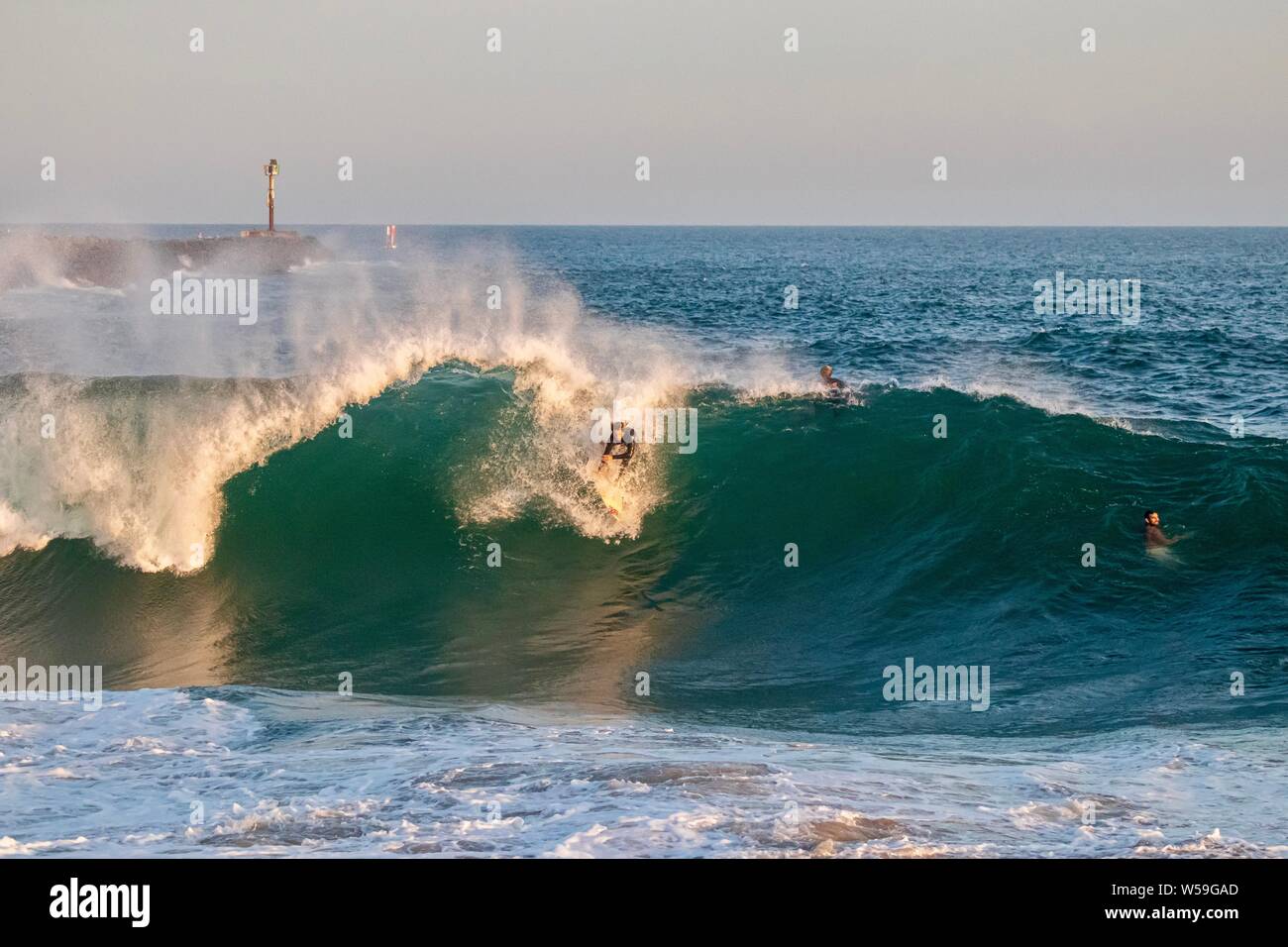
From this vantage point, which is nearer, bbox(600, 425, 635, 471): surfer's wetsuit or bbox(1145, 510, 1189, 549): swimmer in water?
bbox(1145, 510, 1189, 549): swimmer in water

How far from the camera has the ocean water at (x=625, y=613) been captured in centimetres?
802

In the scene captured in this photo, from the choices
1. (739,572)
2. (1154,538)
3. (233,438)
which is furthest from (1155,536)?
(233,438)

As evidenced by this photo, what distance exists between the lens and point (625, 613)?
1429 centimetres

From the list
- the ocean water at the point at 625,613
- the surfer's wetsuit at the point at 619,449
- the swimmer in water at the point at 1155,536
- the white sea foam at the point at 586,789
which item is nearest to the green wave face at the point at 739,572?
the ocean water at the point at 625,613

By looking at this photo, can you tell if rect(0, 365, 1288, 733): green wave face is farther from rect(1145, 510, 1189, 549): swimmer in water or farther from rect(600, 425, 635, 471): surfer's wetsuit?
rect(600, 425, 635, 471): surfer's wetsuit

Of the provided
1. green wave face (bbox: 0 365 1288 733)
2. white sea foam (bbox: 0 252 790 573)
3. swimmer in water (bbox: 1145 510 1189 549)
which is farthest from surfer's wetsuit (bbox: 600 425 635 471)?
swimmer in water (bbox: 1145 510 1189 549)

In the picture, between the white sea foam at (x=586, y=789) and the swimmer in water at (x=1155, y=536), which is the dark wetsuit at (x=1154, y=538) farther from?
the white sea foam at (x=586, y=789)

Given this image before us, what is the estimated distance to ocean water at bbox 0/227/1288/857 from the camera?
802 centimetres

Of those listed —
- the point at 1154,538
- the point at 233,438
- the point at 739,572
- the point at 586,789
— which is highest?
the point at 233,438

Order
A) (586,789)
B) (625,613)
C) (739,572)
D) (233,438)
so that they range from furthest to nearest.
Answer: (233,438)
(739,572)
(625,613)
(586,789)

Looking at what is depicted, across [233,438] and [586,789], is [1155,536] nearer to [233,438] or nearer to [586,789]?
[586,789]

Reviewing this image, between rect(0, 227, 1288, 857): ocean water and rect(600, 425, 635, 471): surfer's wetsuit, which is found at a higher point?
rect(600, 425, 635, 471): surfer's wetsuit
